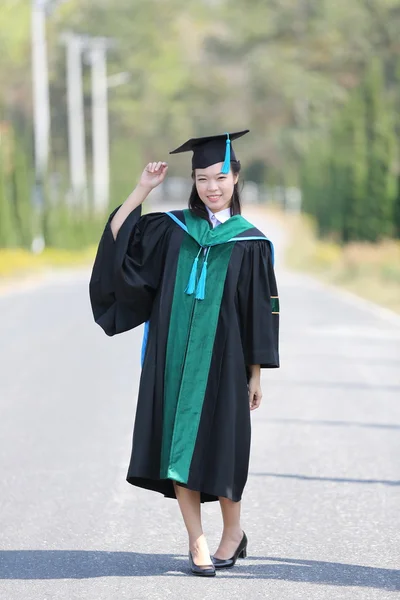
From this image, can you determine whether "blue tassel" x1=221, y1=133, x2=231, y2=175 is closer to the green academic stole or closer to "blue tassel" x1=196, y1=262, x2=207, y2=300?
the green academic stole

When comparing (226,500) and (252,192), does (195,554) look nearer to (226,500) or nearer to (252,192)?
(226,500)

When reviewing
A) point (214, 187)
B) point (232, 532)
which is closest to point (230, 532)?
point (232, 532)

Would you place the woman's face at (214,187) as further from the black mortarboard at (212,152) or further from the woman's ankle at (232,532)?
the woman's ankle at (232,532)

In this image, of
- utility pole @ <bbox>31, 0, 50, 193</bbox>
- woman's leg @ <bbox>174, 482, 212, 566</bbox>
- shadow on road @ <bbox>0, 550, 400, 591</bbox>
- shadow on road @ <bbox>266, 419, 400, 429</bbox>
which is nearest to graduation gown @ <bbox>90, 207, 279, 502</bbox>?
woman's leg @ <bbox>174, 482, 212, 566</bbox>

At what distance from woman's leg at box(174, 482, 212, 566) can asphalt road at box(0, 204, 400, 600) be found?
0.10 meters

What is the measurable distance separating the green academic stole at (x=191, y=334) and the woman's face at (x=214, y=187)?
0.09 m

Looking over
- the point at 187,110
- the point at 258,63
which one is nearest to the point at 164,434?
the point at 258,63

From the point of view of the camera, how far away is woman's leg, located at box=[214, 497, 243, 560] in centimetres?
619

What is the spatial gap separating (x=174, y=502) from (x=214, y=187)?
2.30 metres

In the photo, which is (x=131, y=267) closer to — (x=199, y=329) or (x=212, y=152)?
(x=199, y=329)

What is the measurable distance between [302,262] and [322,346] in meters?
24.6

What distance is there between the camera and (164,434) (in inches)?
237

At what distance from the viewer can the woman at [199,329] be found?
Answer: 600 centimetres

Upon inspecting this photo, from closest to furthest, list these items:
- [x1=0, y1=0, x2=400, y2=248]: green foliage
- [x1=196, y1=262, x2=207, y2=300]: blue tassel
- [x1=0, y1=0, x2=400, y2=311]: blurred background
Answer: [x1=196, y1=262, x2=207, y2=300]: blue tassel
[x1=0, y1=0, x2=400, y2=311]: blurred background
[x1=0, y1=0, x2=400, y2=248]: green foliage
